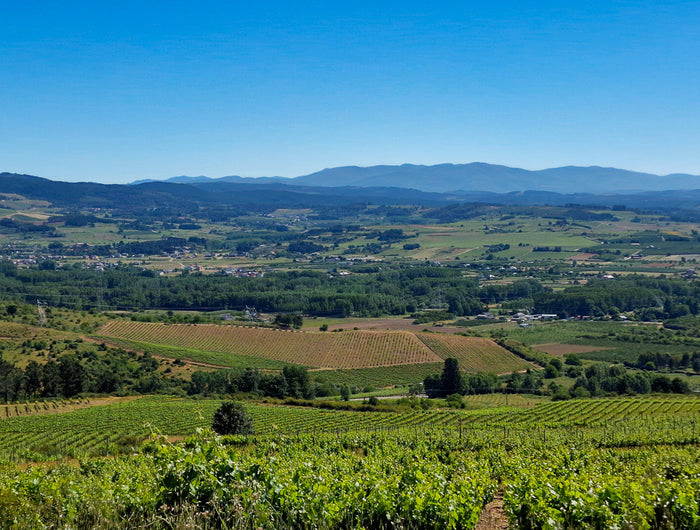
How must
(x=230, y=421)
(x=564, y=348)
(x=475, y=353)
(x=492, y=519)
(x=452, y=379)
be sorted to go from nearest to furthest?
(x=492, y=519) → (x=230, y=421) → (x=452, y=379) → (x=475, y=353) → (x=564, y=348)

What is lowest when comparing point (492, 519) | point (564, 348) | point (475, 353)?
point (564, 348)

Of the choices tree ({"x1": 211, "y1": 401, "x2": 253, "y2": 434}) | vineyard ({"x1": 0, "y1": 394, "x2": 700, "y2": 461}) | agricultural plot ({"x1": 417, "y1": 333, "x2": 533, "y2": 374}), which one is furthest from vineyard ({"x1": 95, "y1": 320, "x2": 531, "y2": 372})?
tree ({"x1": 211, "y1": 401, "x2": 253, "y2": 434})

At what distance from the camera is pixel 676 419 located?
4759 centimetres

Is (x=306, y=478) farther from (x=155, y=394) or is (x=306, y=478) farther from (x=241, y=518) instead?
(x=155, y=394)

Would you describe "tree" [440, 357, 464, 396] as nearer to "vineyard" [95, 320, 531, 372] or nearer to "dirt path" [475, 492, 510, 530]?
"vineyard" [95, 320, 531, 372]

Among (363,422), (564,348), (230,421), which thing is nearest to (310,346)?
(564,348)

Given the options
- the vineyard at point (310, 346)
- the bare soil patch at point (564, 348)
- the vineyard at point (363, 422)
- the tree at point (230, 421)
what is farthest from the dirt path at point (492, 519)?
the bare soil patch at point (564, 348)

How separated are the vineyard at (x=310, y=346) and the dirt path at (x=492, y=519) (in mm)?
76022

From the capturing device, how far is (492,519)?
43.7 ft

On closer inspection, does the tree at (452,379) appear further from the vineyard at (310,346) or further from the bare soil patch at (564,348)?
the bare soil patch at (564,348)

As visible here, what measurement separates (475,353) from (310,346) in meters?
26.0

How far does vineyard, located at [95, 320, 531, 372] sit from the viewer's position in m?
92.6

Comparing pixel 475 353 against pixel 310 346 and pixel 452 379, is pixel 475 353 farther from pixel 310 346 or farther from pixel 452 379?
pixel 310 346

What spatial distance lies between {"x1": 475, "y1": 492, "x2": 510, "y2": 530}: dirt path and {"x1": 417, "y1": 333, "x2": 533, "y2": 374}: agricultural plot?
76131mm
